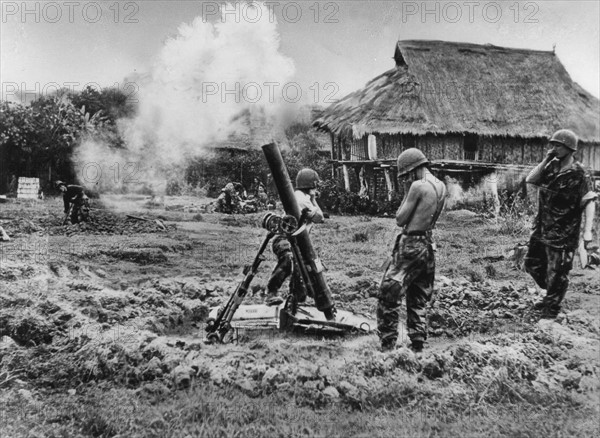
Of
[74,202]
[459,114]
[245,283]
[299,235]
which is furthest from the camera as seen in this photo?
[459,114]

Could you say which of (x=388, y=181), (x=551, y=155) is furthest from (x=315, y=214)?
(x=551, y=155)

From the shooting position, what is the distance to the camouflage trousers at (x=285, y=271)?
18.6 feet

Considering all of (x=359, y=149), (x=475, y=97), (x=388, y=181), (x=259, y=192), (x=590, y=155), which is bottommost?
(x=259, y=192)

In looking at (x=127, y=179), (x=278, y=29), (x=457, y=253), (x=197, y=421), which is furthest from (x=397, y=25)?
(x=197, y=421)

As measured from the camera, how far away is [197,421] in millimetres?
4305

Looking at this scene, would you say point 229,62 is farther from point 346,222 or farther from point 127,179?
point 346,222

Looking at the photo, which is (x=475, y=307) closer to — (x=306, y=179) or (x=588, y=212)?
(x=588, y=212)

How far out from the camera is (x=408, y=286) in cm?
530

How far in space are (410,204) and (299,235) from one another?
3.85ft

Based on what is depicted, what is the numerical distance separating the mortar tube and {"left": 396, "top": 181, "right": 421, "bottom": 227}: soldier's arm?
990mm

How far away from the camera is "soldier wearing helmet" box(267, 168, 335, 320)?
5.68 m

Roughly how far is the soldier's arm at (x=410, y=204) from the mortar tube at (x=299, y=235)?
0.99 m

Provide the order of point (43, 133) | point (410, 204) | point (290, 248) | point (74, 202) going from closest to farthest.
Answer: point (410, 204) → point (290, 248) → point (74, 202) → point (43, 133)

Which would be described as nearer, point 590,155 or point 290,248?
point 290,248
